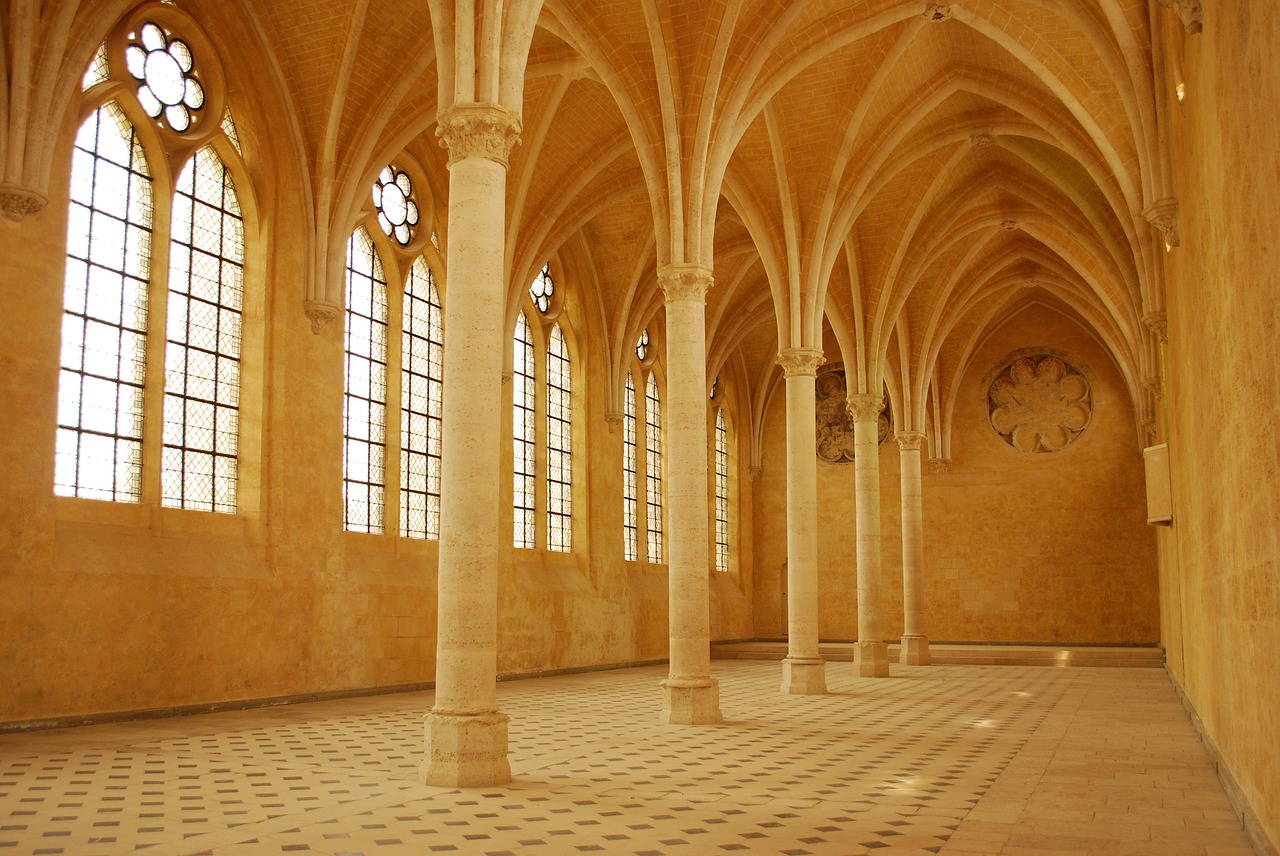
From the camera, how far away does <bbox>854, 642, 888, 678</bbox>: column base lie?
23500 millimetres

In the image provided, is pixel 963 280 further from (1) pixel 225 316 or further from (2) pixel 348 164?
(1) pixel 225 316

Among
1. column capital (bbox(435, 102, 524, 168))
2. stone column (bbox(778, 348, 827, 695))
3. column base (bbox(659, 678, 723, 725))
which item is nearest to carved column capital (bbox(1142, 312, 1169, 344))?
stone column (bbox(778, 348, 827, 695))

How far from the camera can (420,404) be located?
69.3 ft

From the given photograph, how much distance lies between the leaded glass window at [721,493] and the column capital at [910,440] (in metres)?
7.91

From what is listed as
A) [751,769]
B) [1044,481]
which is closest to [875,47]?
[751,769]

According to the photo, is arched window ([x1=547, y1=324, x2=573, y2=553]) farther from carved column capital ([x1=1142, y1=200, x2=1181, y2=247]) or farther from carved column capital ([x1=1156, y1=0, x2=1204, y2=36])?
carved column capital ([x1=1156, y1=0, x2=1204, y2=36])

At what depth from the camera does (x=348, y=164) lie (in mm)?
18375

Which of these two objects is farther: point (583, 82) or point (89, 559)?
point (583, 82)

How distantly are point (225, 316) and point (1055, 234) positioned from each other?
19.7 metres

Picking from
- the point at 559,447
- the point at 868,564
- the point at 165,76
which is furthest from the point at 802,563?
the point at 165,76

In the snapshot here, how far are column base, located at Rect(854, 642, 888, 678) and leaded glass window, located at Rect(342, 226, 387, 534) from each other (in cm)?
1055

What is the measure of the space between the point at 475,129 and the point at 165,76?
26.4 feet

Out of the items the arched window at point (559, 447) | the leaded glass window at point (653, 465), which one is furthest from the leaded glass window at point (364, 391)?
the leaded glass window at point (653, 465)

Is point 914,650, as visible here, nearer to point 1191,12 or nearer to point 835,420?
point 835,420
